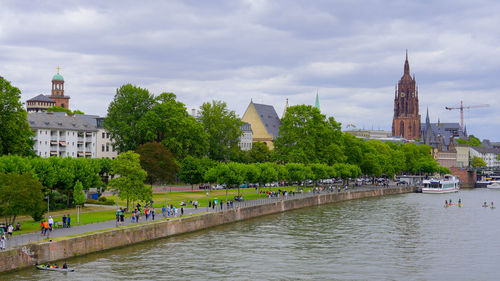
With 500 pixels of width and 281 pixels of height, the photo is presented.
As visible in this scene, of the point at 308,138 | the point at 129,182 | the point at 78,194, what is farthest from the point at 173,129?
the point at 78,194

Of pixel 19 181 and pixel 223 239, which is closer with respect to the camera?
pixel 19 181

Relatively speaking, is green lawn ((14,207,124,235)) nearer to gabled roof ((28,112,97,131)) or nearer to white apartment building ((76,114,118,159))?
gabled roof ((28,112,97,131))

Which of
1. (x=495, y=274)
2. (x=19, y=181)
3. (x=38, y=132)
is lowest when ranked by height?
(x=495, y=274)

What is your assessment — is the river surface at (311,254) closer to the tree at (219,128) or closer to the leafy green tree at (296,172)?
the leafy green tree at (296,172)

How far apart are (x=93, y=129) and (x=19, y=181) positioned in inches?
3158

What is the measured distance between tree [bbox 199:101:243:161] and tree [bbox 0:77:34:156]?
173 feet

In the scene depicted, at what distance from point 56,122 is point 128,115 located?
62.3 ft

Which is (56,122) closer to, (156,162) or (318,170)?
(156,162)

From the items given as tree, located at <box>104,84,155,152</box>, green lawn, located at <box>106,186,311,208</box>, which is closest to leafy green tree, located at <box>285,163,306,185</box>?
green lawn, located at <box>106,186,311,208</box>

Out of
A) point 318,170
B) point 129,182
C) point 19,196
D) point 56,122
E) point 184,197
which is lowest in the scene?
point 184,197

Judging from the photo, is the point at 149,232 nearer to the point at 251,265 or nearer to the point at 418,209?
the point at 251,265

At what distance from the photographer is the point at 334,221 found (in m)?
82.9

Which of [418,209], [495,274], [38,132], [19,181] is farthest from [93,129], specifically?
[495,274]

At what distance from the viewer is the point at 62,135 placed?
12525 centimetres
